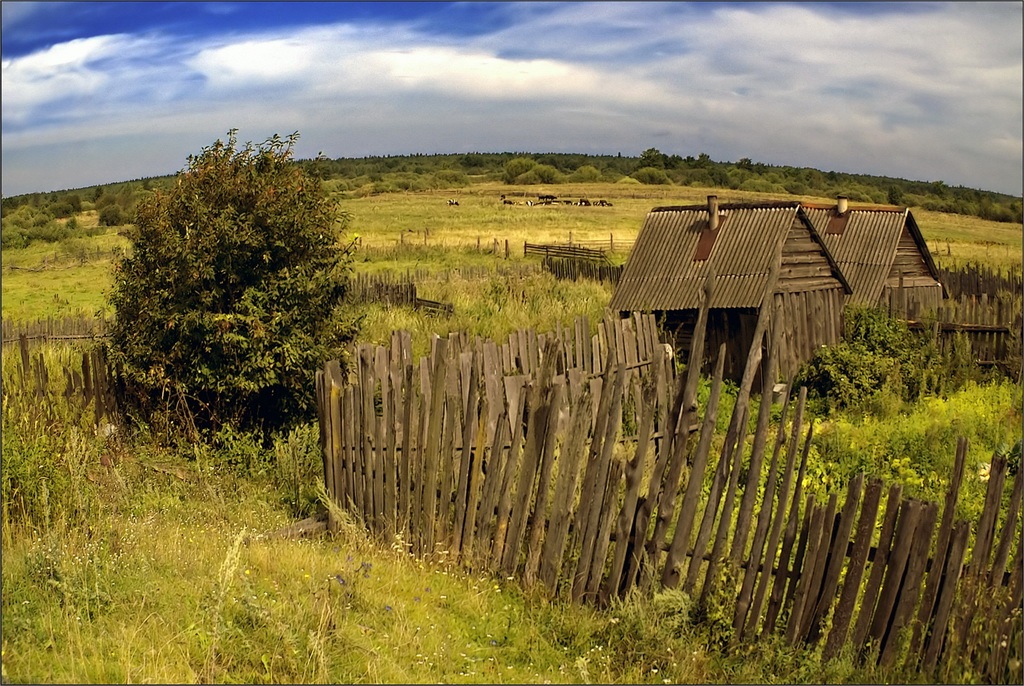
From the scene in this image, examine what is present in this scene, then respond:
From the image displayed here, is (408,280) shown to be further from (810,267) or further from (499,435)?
(499,435)

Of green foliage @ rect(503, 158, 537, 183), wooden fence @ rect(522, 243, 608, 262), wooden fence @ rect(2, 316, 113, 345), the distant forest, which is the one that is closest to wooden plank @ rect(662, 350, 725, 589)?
wooden fence @ rect(2, 316, 113, 345)

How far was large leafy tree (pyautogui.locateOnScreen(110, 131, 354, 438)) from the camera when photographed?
364 inches

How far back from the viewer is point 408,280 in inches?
997

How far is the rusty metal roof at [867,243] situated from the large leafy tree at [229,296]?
1418cm

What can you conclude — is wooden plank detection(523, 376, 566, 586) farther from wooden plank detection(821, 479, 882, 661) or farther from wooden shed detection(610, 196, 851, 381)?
wooden shed detection(610, 196, 851, 381)

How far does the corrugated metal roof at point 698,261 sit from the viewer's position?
1609 cm

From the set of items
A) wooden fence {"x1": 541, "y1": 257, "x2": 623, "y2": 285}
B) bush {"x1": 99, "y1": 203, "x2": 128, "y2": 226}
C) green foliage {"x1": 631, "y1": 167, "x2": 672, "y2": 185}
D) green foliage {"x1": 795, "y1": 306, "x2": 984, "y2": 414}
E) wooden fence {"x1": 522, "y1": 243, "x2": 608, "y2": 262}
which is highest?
green foliage {"x1": 631, "y1": 167, "x2": 672, "y2": 185}

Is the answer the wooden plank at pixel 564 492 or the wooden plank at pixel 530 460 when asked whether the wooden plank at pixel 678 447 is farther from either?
the wooden plank at pixel 530 460

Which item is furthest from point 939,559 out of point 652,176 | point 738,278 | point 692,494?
point 652,176

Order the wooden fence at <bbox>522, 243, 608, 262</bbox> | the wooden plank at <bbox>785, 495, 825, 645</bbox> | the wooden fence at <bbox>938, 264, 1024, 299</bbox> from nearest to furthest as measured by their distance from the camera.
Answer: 1. the wooden plank at <bbox>785, 495, 825, 645</bbox>
2. the wooden fence at <bbox>938, 264, 1024, 299</bbox>
3. the wooden fence at <bbox>522, 243, 608, 262</bbox>

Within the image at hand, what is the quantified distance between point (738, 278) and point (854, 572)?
12.1 m

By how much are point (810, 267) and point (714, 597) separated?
12.9m

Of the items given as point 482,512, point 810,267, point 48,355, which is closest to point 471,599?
point 482,512

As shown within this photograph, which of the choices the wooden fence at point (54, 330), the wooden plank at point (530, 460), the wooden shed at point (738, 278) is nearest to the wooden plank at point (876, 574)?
the wooden plank at point (530, 460)
